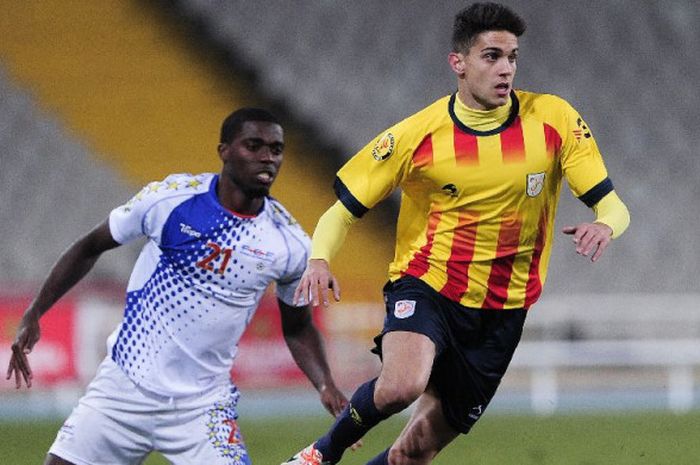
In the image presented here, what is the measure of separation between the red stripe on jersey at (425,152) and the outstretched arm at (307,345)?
850mm

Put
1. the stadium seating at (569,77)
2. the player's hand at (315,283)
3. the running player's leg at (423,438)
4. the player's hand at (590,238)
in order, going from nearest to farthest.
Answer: the player's hand at (590,238), the player's hand at (315,283), the running player's leg at (423,438), the stadium seating at (569,77)

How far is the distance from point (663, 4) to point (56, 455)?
46.4ft

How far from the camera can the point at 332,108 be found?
17.3 meters

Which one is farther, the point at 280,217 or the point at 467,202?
the point at 280,217

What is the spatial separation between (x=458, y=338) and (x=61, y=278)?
174 cm

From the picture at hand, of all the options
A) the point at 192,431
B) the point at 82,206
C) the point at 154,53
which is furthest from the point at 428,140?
the point at 154,53

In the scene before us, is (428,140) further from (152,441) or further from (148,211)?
(152,441)

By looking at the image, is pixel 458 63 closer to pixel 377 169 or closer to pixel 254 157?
pixel 377 169

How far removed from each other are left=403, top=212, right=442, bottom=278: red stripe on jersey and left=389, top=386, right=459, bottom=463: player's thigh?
1.93 ft

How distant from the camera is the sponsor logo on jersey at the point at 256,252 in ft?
19.0

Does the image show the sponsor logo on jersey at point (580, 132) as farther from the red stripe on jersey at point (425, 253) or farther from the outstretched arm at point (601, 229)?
the red stripe on jersey at point (425, 253)

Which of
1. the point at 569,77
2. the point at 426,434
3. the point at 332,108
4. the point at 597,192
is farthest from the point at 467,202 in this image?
the point at 569,77

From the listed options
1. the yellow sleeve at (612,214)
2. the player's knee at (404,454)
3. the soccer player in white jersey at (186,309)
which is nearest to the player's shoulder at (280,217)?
the soccer player in white jersey at (186,309)

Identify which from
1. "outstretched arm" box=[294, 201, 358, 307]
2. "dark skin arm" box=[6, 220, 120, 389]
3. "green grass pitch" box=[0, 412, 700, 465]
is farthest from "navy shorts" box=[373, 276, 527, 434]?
"green grass pitch" box=[0, 412, 700, 465]
